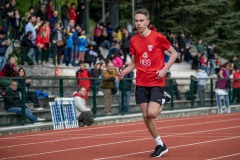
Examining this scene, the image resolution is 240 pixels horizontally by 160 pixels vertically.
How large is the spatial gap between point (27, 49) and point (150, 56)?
1525 centimetres

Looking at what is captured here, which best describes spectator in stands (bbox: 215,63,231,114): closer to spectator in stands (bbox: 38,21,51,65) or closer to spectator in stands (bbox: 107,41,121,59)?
spectator in stands (bbox: 107,41,121,59)

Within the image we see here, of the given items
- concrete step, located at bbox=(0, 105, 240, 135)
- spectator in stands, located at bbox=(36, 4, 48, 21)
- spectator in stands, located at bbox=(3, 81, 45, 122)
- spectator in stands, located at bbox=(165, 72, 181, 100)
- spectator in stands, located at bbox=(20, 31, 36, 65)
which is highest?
spectator in stands, located at bbox=(36, 4, 48, 21)

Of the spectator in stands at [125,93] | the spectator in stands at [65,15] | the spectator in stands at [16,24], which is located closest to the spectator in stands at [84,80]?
the spectator in stands at [125,93]

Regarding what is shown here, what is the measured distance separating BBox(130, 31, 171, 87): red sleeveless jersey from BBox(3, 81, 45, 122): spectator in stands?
9290mm

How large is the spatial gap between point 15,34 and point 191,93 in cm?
810

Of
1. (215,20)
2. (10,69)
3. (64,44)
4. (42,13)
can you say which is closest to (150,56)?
(10,69)

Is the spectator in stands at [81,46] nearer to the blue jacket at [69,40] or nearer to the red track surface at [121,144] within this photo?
the blue jacket at [69,40]

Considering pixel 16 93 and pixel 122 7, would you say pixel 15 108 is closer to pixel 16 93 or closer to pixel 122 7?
pixel 16 93

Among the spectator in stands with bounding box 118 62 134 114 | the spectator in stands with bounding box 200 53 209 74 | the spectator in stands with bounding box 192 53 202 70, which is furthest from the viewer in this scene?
the spectator in stands with bounding box 192 53 202 70

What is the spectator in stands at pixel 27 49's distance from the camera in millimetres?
28156

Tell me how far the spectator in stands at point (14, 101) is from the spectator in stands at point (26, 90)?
22 centimetres

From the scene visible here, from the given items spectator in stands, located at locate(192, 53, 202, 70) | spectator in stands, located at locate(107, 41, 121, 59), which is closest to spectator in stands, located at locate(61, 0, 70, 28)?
spectator in stands, located at locate(107, 41, 121, 59)

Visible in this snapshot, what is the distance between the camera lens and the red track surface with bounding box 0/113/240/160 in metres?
13.7

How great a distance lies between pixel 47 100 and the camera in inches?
973
